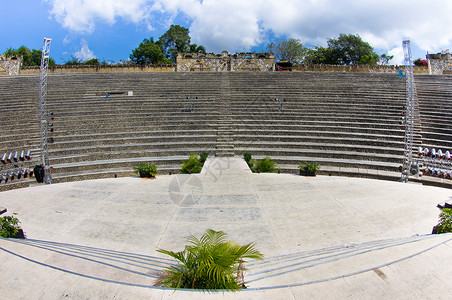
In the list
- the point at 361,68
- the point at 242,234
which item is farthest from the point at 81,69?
the point at 361,68

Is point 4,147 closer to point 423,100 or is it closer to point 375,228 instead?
point 375,228

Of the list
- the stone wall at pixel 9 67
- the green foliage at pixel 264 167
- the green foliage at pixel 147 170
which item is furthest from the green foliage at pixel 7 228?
the stone wall at pixel 9 67

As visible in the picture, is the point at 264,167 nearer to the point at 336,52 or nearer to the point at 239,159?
the point at 239,159

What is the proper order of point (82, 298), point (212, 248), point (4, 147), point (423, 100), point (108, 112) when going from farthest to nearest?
point (423, 100) → point (108, 112) → point (4, 147) → point (212, 248) → point (82, 298)

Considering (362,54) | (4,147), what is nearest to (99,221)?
(4,147)

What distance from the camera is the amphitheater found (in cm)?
330

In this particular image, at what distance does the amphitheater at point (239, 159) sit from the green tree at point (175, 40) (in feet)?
162

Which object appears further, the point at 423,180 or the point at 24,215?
the point at 423,180

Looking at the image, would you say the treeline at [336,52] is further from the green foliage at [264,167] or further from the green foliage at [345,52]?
the green foliage at [264,167]

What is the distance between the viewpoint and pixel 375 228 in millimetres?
5219

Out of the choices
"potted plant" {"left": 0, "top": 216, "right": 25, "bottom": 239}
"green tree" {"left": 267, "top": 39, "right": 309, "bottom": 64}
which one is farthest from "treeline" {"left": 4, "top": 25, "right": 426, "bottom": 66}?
"potted plant" {"left": 0, "top": 216, "right": 25, "bottom": 239}

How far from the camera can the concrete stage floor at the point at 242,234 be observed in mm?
2830

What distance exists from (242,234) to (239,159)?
659 cm

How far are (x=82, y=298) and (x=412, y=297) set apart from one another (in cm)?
347
